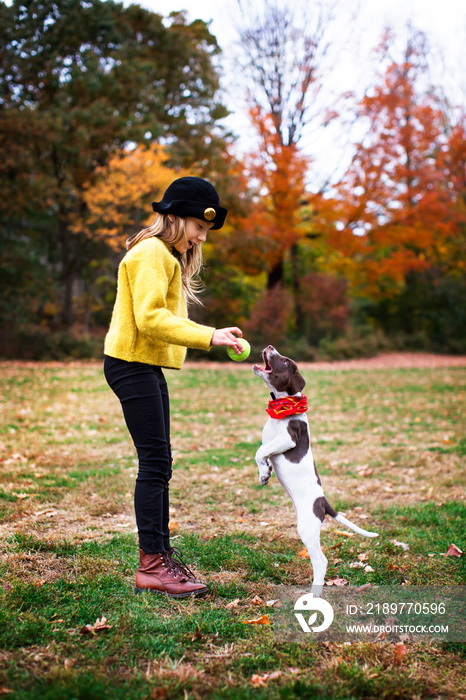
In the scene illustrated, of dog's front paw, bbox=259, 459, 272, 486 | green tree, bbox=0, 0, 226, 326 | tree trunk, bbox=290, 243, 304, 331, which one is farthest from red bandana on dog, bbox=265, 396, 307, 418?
tree trunk, bbox=290, 243, 304, 331

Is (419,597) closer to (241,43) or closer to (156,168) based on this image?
(156,168)

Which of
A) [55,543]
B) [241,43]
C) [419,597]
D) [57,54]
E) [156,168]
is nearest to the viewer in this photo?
[419,597]

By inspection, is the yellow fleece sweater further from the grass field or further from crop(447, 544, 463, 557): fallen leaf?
crop(447, 544, 463, 557): fallen leaf

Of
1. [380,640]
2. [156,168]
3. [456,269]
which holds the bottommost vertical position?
[380,640]

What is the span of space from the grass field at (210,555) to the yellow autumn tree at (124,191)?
9648 millimetres

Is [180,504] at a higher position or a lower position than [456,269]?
lower

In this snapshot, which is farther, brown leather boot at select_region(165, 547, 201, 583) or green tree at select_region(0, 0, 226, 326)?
green tree at select_region(0, 0, 226, 326)

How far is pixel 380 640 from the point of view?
2471mm

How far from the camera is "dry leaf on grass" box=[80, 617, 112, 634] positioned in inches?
94.7

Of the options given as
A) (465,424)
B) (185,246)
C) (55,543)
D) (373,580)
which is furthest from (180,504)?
(465,424)

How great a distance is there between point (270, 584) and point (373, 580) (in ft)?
1.88

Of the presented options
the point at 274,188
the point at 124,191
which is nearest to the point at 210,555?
the point at 124,191

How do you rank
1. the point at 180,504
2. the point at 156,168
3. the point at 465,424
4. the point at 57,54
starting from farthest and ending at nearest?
1. the point at 57,54
2. the point at 156,168
3. the point at 465,424
4. the point at 180,504

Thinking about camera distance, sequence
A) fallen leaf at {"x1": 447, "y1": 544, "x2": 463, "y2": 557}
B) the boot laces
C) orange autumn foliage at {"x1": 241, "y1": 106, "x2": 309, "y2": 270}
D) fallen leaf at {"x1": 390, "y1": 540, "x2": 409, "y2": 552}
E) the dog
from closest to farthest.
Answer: the dog → the boot laces → fallen leaf at {"x1": 447, "y1": 544, "x2": 463, "y2": 557} → fallen leaf at {"x1": 390, "y1": 540, "x2": 409, "y2": 552} → orange autumn foliage at {"x1": 241, "y1": 106, "x2": 309, "y2": 270}
